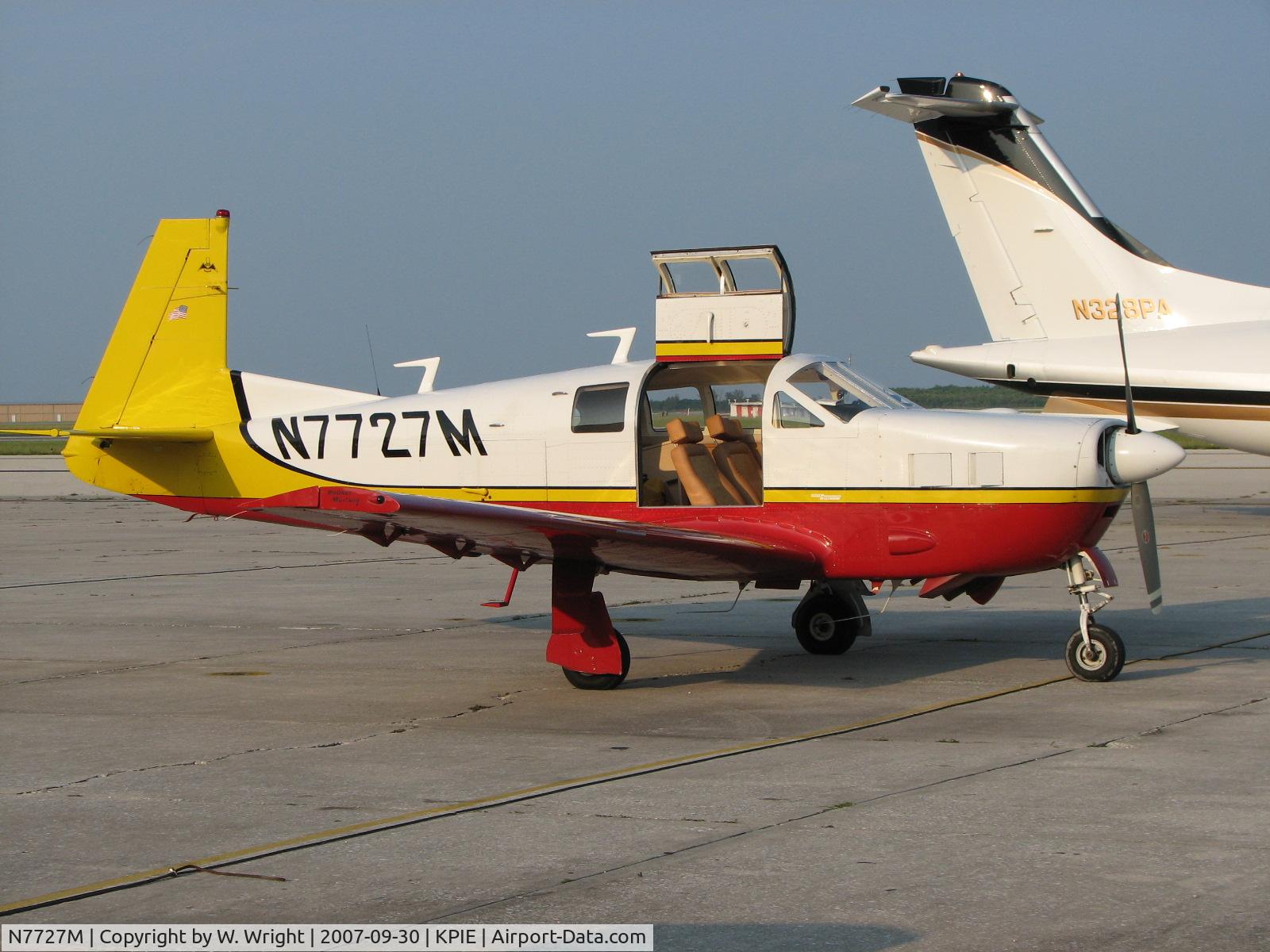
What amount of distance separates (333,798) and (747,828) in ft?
6.46

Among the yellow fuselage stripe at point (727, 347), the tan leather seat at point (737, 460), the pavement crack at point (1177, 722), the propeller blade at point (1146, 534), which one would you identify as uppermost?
the yellow fuselage stripe at point (727, 347)

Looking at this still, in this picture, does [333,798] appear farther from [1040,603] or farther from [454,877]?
[1040,603]

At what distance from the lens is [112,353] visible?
38.8 feet

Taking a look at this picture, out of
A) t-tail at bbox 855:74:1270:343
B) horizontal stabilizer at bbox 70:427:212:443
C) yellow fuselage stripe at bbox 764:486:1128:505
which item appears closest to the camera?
yellow fuselage stripe at bbox 764:486:1128:505

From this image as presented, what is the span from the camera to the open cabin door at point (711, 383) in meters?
10.1

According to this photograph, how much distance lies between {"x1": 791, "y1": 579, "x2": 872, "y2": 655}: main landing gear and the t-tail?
13027 millimetres

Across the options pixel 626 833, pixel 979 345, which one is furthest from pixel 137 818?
pixel 979 345

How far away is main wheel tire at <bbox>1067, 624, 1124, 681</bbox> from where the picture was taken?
30.0 feet

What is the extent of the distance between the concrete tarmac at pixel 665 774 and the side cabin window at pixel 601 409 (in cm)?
182
